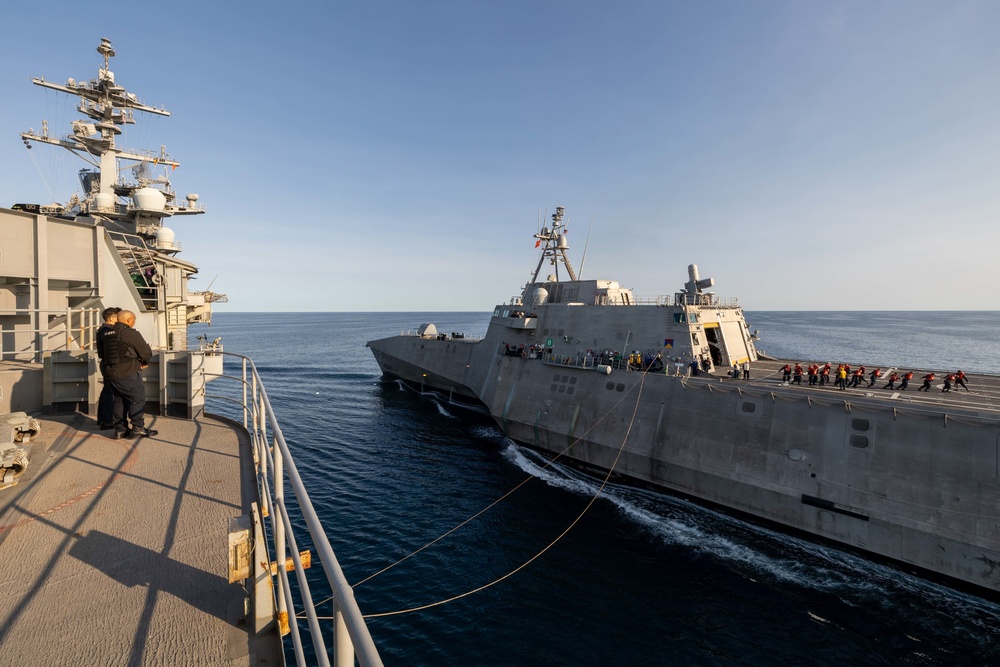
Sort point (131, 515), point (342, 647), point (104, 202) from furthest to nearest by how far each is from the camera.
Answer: point (104, 202), point (131, 515), point (342, 647)

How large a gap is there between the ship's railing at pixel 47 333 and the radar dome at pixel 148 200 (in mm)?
12315

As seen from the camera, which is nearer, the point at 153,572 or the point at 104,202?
the point at 153,572

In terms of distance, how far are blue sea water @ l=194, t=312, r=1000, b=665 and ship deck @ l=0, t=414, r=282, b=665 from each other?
9.20 meters

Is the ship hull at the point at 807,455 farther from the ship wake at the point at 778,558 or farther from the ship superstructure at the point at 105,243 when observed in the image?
the ship superstructure at the point at 105,243

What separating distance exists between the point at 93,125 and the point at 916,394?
45.6 metres

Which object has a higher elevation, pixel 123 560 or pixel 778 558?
pixel 123 560

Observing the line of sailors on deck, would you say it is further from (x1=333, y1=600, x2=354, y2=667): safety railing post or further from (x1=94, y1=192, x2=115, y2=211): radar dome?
(x1=94, y1=192, x2=115, y2=211): radar dome

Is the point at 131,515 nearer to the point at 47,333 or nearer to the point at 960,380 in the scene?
the point at 47,333

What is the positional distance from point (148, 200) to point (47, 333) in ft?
55.7

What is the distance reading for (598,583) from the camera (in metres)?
15.8

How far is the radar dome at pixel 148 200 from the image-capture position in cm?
2391

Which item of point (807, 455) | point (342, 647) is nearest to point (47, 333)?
point (342, 647)

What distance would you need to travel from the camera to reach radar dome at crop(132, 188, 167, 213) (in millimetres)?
23909

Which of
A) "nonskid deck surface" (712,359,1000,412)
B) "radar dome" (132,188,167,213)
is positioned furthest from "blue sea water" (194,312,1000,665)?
"radar dome" (132,188,167,213)
